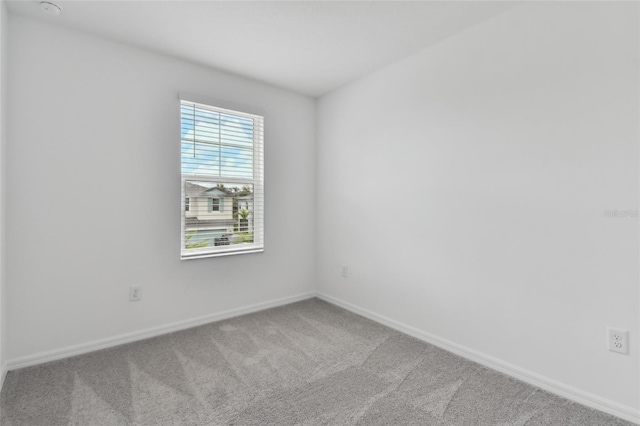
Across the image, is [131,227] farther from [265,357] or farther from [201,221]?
[265,357]

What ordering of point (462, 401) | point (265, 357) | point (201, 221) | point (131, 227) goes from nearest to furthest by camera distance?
point (462, 401), point (265, 357), point (131, 227), point (201, 221)

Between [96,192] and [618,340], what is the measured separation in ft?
11.4

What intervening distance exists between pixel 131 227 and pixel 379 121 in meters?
2.35

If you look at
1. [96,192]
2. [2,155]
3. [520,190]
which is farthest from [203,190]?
[520,190]

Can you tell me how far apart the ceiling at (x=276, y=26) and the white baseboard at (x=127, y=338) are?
2316 mm

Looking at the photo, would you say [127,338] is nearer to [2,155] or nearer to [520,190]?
[2,155]

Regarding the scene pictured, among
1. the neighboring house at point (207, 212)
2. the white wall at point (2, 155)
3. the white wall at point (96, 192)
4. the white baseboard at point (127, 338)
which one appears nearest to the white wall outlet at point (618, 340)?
the white baseboard at point (127, 338)

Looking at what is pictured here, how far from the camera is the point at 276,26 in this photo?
88.4 inches

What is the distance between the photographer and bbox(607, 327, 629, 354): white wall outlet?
5.44ft

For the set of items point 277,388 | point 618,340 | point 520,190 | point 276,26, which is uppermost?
point 276,26

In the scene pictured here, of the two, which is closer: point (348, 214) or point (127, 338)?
point (127, 338)

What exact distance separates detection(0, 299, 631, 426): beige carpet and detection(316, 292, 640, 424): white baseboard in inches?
2.0

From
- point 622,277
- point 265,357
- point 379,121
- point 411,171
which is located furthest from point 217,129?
point 622,277

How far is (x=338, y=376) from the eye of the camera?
2.04 m
